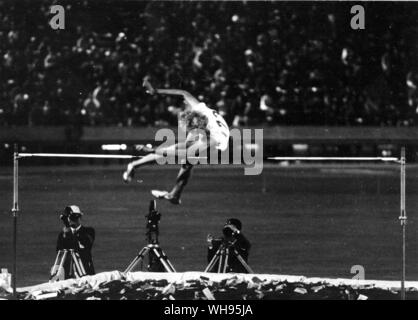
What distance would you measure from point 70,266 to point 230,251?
5.63 feet

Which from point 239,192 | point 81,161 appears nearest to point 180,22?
point 239,192

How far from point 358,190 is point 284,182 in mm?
4279

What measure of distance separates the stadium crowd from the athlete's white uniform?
1.39 m

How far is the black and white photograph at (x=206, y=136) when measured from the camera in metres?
10.6

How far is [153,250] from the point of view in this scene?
1138cm

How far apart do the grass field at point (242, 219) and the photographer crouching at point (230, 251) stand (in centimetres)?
211

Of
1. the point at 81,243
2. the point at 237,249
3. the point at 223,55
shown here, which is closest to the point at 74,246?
the point at 81,243

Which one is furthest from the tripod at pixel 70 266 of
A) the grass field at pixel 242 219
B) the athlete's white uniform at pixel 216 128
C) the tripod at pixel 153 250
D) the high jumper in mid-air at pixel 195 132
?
the athlete's white uniform at pixel 216 128

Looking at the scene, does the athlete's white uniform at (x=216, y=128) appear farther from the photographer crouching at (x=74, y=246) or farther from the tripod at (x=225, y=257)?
the photographer crouching at (x=74, y=246)

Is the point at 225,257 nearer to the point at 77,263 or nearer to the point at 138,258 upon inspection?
the point at 138,258

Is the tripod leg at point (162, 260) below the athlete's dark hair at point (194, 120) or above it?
below

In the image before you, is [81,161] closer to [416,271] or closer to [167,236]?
[167,236]

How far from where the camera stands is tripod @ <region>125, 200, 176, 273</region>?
1119cm

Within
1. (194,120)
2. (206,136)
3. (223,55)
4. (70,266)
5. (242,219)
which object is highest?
(223,55)
